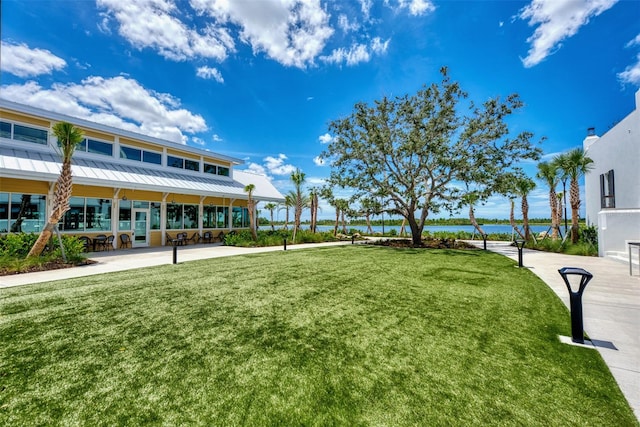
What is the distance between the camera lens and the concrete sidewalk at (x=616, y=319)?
115 inches

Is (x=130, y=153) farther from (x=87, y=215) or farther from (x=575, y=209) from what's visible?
(x=575, y=209)

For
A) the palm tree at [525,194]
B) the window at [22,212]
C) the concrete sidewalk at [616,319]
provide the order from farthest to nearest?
the palm tree at [525,194] < the window at [22,212] < the concrete sidewalk at [616,319]

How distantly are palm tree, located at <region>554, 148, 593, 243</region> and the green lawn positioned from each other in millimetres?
11885

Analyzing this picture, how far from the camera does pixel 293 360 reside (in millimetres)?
3096

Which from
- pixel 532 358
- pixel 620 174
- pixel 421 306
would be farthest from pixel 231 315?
pixel 620 174

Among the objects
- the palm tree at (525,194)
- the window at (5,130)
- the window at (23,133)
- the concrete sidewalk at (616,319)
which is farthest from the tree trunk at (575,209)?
the window at (5,130)

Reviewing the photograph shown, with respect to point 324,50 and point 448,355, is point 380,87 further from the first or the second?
point 448,355

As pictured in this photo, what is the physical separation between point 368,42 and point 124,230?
1597 centimetres

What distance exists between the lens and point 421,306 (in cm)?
507

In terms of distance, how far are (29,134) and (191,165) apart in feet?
26.1

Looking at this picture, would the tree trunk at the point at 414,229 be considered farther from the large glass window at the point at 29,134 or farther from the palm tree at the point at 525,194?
the large glass window at the point at 29,134

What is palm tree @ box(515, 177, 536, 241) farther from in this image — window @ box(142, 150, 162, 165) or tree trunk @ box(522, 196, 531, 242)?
window @ box(142, 150, 162, 165)

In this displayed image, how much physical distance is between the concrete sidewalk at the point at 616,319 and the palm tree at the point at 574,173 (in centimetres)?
679

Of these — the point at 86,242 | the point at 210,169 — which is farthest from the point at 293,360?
the point at 210,169
